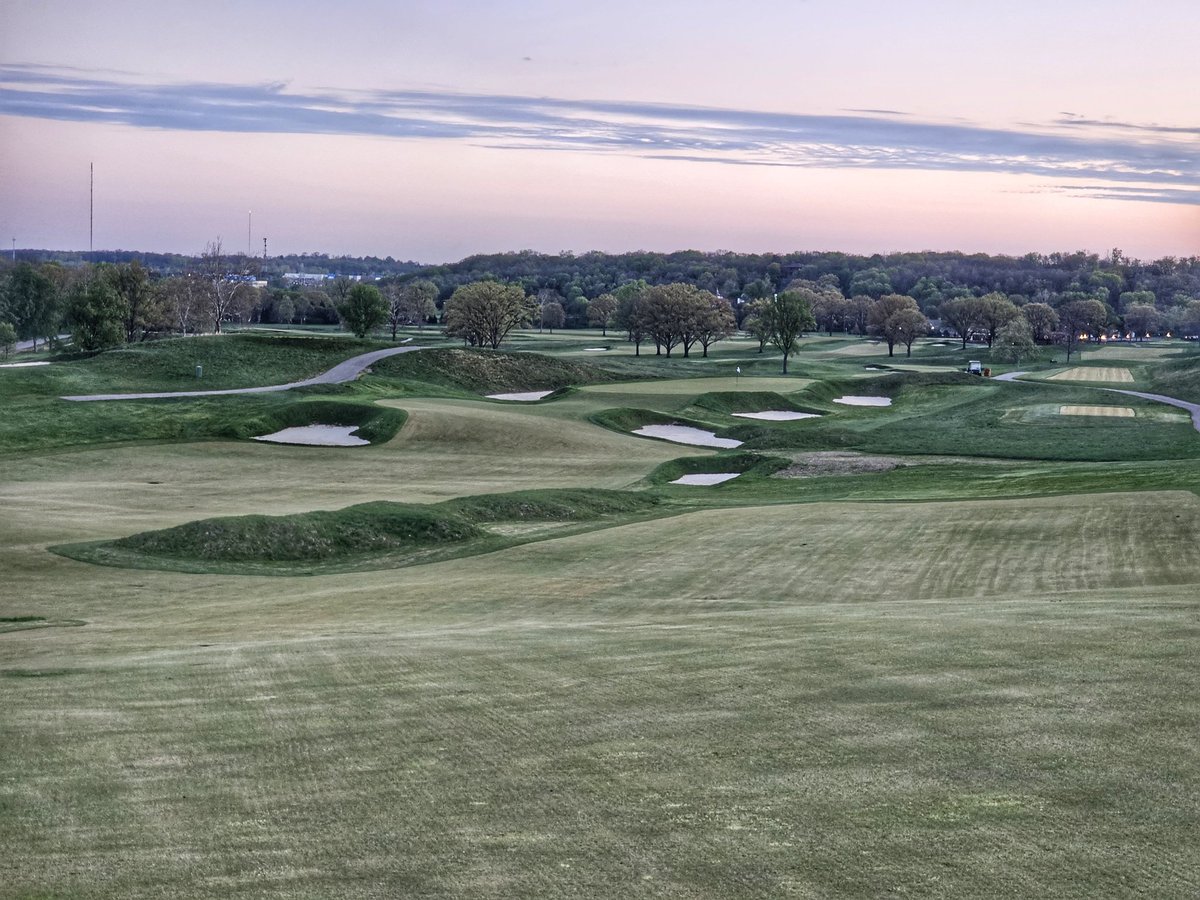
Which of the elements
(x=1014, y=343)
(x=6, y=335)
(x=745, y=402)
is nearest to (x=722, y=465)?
(x=745, y=402)

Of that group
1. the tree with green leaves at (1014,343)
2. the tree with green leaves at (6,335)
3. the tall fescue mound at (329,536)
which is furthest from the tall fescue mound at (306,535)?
the tree with green leaves at (6,335)

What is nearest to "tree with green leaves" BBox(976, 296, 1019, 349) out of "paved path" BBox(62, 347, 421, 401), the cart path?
the cart path

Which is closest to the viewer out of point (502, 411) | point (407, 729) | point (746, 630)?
point (407, 729)

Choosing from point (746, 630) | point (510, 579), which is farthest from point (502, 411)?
point (746, 630)

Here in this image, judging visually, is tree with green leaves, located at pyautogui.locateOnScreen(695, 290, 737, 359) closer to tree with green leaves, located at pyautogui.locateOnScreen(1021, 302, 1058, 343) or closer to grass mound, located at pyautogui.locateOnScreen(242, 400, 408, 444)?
tree with green leaves, located at pyautogui.locateOnScreen(1021, 302, 1058, 343)

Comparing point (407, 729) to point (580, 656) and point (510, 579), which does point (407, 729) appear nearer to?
point (580, 656)
